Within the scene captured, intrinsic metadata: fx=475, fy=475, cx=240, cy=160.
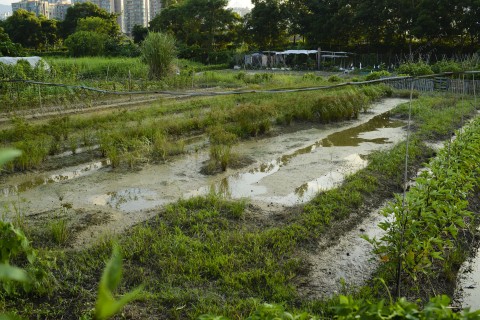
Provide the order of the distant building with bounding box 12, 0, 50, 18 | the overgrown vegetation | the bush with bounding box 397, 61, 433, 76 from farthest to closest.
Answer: the distant building with bounding box 12, 0, 50, 18 → the bush with bounding box 397, 61, 433, 76 → the overgrown vegetation

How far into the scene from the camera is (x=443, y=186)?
13.9 feet

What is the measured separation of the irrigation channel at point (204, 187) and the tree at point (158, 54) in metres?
10.0

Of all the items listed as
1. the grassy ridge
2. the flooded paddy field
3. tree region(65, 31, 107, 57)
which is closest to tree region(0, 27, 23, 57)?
tree region(65, 31, 107, 57)

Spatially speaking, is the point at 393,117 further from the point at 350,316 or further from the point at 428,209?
the point at 350,316

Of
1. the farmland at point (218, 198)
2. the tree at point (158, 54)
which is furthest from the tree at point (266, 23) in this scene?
the farmland at point (218, 198)

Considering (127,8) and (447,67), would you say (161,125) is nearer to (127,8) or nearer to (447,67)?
(447,67)

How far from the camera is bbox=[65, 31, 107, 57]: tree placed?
1363 inches

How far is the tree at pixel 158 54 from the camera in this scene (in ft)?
60.5

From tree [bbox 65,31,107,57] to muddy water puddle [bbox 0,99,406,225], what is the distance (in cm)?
2866

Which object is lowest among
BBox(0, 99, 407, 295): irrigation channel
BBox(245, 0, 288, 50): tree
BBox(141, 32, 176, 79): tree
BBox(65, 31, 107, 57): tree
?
BBox(0, 99, 407, 295): irrigation channel

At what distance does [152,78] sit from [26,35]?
34.4m

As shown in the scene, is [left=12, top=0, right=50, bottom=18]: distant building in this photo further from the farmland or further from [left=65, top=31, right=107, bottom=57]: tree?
the farmland

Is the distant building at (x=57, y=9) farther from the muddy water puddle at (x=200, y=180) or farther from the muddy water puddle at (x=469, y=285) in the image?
the muddy water puddle at (x=469, y=285)

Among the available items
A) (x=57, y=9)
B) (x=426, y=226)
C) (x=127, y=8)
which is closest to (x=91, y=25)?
(x=426, y=226)
